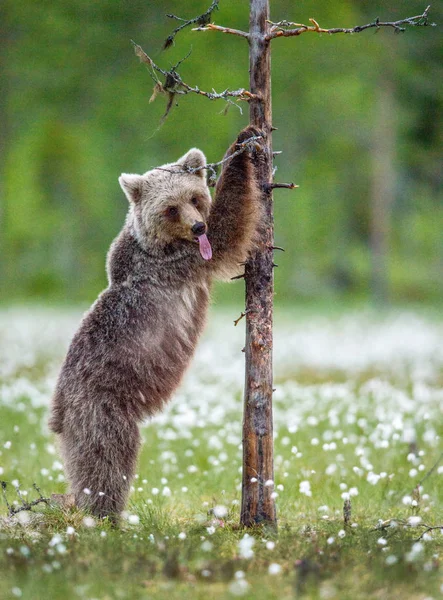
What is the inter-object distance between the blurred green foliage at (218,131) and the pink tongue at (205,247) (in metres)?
8.86

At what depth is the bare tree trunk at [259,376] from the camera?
5.86 m

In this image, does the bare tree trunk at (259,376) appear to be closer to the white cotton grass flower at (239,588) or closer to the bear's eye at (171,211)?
the bear's eye at (171,211)

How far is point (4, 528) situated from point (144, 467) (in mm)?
2738

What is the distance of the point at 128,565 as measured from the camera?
15.3 feet

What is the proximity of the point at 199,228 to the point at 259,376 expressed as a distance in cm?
123

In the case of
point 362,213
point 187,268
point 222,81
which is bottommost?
point 187,268

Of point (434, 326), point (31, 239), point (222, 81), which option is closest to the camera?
point (434, 326)

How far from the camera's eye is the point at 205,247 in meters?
6.29

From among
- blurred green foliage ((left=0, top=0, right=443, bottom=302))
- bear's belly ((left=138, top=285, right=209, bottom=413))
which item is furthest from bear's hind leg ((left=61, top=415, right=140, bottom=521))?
blurred green foliage ((left=0, top=0, right=443, bottom=302))

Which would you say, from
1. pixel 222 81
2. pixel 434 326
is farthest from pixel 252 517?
pixel 222 81

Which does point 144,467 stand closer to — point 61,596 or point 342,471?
point 342,471

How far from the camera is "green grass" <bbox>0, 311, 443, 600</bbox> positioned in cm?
450

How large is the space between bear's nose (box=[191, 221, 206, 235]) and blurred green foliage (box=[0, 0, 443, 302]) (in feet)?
29.1

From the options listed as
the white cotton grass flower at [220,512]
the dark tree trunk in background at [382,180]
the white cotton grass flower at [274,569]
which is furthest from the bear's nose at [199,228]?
the dark tree trunk in background at [382,180]
